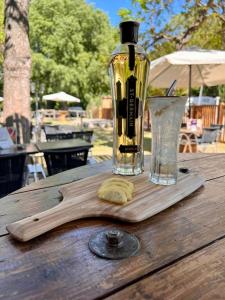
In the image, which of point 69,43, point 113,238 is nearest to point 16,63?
point 113,238

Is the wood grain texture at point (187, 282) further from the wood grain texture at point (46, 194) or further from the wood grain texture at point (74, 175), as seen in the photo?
the wood grain texture at point (74, 175)

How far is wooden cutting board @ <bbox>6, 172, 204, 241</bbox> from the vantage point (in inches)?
22.3

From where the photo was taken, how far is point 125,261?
0.49 metres

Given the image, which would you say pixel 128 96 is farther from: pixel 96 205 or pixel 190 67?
pixel 190 67

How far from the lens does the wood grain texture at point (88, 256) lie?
0.42 m

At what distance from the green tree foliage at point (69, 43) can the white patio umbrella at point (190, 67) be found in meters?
8.93

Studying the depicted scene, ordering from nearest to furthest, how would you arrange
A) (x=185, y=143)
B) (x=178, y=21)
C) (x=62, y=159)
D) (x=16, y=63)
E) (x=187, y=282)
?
1. (x=187, y=282)
2. (x=62, y=159)
3. (x=16, y=63)
4. (x=185, y=143)
5. (x=178, y=21)

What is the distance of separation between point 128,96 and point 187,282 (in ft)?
2.16

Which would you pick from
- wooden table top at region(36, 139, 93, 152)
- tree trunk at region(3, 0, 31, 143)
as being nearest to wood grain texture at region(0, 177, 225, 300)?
wooden table top at region(36, 139, 93, 152)

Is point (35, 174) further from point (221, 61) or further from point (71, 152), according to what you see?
point (221, 61)

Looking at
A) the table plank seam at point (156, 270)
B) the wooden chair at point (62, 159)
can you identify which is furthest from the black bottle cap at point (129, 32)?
the wooden chair at point (62, 159)

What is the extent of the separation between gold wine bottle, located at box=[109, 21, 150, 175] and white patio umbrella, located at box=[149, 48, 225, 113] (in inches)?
119

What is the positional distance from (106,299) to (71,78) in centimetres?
1493

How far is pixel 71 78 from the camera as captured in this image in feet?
47.9
